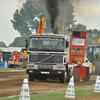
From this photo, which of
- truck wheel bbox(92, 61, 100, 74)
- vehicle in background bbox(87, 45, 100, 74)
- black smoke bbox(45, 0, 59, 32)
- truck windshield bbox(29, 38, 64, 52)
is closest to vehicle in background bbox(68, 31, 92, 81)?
truck windshield bbox(29, 38, 64, 52)

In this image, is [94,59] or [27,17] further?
[27,17]

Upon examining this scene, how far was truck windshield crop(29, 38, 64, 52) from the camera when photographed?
19641mm

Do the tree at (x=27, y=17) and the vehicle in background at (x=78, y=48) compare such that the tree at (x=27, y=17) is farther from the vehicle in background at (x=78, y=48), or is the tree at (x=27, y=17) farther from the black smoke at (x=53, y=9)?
the vehicle in background at (x=78, y=48)

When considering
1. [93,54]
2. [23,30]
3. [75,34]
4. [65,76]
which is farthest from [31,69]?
[23,30]

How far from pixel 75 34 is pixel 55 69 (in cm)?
609

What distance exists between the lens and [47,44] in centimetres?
1980

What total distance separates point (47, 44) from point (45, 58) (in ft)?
2.84

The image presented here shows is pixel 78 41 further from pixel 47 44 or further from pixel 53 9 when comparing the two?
pixel 53 9

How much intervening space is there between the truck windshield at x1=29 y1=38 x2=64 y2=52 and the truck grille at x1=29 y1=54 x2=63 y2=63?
37cm

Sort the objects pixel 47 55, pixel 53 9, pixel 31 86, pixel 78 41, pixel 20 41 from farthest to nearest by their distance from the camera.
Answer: pixel 20 41 → pixel 53 9 → pixel 78 41 → pixel 47 55 → pixel 31 86

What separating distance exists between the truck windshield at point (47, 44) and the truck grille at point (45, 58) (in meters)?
0.37

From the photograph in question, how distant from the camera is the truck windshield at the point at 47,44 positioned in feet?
64.4

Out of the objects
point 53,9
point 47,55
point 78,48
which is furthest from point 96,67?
point 47,55

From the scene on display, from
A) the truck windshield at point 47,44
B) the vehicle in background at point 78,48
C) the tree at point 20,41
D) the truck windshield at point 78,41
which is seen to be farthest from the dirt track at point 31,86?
the tree at point 20,41
